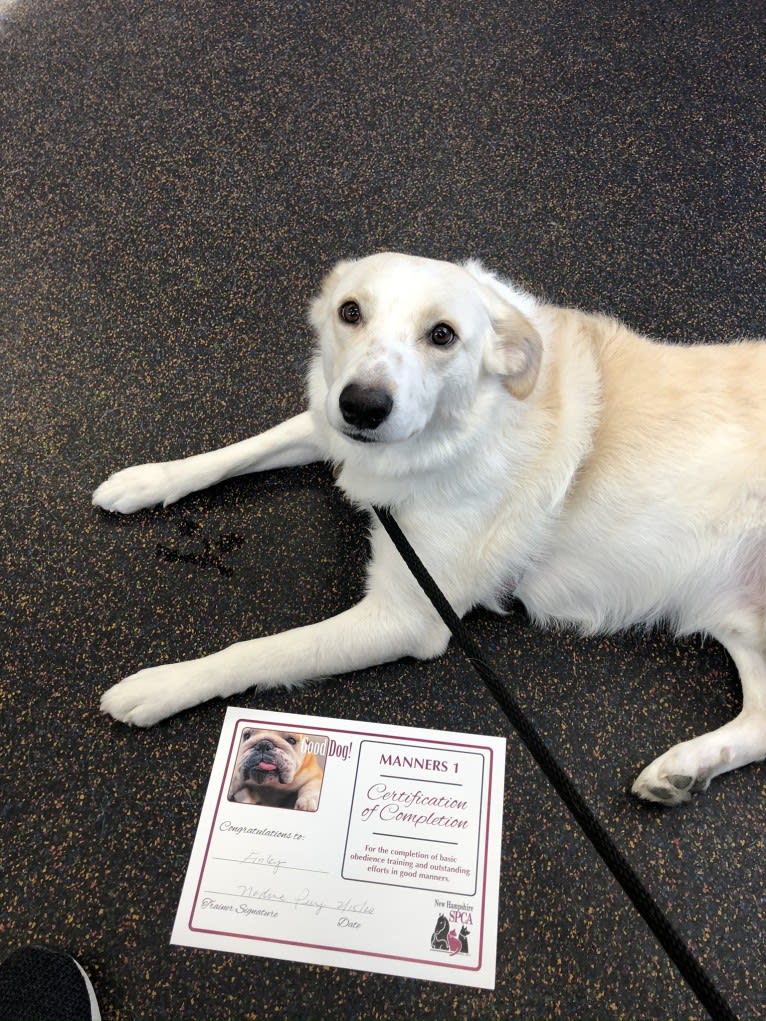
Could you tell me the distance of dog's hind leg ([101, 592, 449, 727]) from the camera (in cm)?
130

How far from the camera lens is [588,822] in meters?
0.91

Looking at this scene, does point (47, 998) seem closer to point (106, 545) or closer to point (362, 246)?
point (106, 545)

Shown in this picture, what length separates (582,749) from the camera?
1342 millimetres

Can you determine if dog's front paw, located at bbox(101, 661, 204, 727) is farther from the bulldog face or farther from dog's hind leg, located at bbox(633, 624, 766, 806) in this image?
dog's hind leg, located at bbox(633, 624, 766, 806)

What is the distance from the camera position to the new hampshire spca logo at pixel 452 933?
1.17m

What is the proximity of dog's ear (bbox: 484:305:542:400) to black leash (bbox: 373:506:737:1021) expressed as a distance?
0.34 meters

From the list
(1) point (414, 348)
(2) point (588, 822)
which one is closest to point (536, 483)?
(1) point (414, 348)

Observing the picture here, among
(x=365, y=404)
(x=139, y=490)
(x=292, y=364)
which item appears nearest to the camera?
(x=365, y=404)

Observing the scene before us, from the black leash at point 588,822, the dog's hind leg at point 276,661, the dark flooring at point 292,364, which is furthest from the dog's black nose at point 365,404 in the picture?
the dark flooring at point 292,364

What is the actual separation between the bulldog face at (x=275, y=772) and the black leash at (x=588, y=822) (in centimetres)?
44

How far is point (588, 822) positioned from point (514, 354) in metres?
0.75

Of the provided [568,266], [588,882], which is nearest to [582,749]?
[588,882]

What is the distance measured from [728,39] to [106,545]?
8.74 ft

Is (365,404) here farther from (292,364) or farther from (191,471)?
(292,364)
